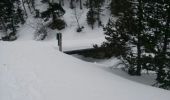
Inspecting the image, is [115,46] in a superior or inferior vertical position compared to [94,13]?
superior

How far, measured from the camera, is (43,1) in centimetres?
4584

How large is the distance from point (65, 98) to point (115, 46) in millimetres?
7648

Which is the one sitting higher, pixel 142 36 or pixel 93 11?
pixel 142 36

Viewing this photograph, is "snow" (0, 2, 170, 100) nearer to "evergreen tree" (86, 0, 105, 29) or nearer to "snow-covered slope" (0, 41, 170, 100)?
"snow-covered slope" (0, 41, 170, 100)

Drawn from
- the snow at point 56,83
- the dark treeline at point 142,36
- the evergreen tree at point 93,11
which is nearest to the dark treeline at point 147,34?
the dark treeline at point 142,36

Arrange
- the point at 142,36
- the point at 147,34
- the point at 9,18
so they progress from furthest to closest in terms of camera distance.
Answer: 1. the point at 9,18
2. the point at 142,36
3. the point at 147,34

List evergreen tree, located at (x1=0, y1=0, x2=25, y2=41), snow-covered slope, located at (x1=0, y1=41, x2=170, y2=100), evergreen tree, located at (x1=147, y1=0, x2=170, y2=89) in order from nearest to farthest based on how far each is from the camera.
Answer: snow-covered slope, located at (x1=0, y1=41, x2=170, y2=100), evergreen tree, located at (x1=147, y1=0, x2=170, y2=89), evergreen tree, located at (x1=0, y1=0, x2=25, y2=41)

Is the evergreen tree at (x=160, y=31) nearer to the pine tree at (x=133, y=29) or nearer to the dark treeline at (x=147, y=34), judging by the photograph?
the dark treeline at (x=147, y=34)

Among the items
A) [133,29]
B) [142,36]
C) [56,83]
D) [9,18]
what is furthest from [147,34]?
[9,18]

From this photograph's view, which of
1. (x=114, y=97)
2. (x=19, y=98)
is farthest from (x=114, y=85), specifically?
(x=19, y=98)

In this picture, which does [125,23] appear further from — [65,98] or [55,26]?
[55,26]

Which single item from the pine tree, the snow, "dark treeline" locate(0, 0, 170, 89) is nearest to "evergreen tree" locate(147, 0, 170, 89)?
"dark treeline" locate(0, 0, 170, 89)

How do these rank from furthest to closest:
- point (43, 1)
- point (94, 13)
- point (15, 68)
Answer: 1. point (43, 1)
2. point (94, 13)
3. point (15, 68)

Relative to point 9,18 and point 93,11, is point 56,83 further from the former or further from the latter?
point 9,18
